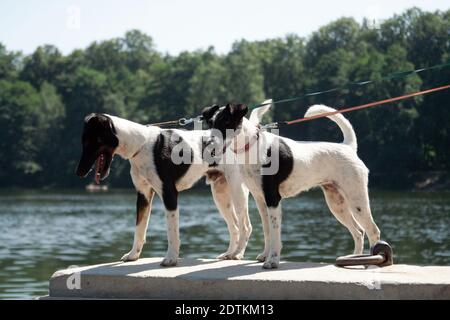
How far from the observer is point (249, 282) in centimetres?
990

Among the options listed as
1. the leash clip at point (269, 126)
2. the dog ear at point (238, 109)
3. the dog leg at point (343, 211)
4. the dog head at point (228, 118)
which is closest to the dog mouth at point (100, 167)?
the dog head at point (228, 118)

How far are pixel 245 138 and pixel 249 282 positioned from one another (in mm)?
1705

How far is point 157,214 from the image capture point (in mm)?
59281

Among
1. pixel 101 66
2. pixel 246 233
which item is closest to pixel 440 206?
pixel 246 233

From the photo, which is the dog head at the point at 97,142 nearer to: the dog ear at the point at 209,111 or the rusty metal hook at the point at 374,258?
the dog ear at the point at 209,111

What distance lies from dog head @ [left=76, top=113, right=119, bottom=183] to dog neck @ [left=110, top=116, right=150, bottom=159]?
0.07 m

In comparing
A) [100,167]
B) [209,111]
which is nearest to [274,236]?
[209,111]

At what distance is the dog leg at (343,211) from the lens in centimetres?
1149

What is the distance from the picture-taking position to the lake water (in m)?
28.1

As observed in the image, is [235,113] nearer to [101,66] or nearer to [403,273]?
[403,273]

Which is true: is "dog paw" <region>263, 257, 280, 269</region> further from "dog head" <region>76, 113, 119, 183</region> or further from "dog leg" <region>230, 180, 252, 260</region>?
"dog head" <region>76, 113, 119, 183</region>

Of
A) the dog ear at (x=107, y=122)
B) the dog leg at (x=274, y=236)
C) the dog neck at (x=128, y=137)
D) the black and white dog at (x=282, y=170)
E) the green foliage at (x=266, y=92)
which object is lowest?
the dog leg at (x=274, y=236)

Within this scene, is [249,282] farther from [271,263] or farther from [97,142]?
[97,142]

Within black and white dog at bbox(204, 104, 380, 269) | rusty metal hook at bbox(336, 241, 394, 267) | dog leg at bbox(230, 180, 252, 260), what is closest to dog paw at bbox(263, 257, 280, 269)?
black and white dog at bbox(204, 104, 380, 269)
